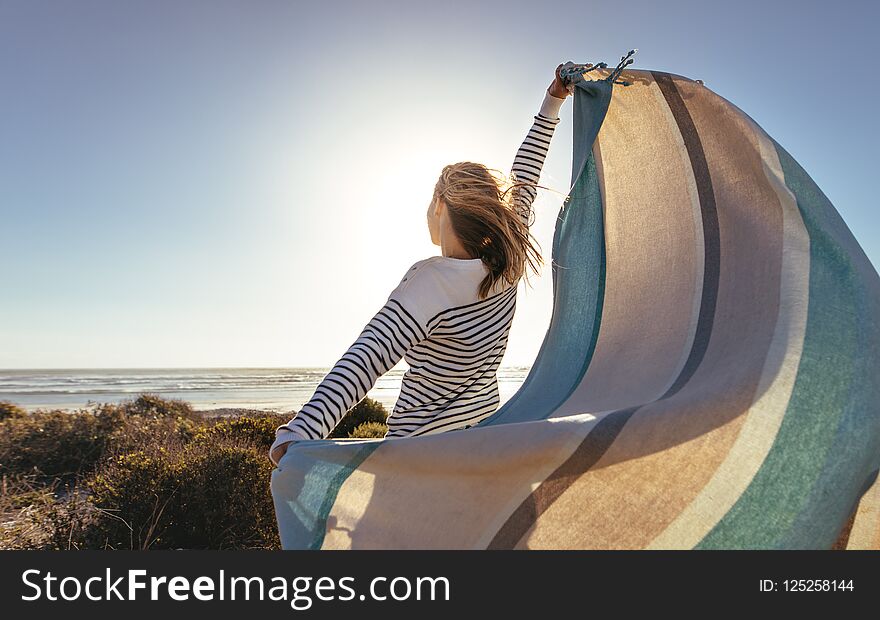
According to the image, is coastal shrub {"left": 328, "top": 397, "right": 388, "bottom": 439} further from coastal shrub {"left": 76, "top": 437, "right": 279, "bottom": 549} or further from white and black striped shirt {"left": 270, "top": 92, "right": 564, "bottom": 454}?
white and black striped shirt {"left": 270, "top": 92, "right": 564, "bottom": 454}

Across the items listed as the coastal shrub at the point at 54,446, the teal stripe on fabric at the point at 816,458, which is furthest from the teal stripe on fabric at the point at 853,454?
the coastal shrub at the point at 54,446

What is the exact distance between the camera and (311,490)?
4.84 feet

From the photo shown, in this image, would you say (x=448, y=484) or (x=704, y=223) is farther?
(x=704, y=223)

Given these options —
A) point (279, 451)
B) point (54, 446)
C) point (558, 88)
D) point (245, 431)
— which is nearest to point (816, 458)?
point (279, 451)

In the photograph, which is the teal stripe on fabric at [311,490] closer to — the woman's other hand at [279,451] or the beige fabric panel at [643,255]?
the woman's other hand at [279,451]

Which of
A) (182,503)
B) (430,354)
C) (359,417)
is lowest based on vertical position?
(359,417)

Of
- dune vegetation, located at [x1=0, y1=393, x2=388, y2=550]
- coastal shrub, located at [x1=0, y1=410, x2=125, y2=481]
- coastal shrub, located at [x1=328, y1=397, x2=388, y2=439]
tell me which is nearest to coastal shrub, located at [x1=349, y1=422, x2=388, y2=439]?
coastal shrub, located at [x1=328, y1=397, x2=388, y2=439]

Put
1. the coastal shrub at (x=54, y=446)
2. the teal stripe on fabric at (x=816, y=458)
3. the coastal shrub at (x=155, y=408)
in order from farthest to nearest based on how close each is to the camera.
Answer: the coastal shrub at (x=155, y=408) < the coastal shrub at (x=54, y=446) < the teal stripe on fabric at (x=816, y=458)

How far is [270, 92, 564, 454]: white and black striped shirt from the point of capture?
1.45 meters

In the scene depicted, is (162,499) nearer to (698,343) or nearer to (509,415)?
(509,415)

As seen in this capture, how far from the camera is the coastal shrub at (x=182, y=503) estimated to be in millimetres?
4207

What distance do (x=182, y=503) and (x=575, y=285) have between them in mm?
3662

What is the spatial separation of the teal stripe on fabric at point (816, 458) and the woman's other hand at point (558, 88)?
1.50 m

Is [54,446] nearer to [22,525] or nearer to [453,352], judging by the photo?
[22,525]
